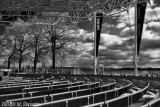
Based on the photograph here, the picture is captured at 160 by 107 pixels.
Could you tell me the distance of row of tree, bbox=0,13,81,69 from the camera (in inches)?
1361

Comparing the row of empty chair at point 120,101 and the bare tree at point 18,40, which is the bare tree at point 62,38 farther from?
the row of empty chair at point 120,101

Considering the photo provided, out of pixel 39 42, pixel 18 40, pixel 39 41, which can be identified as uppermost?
pixel 18 40

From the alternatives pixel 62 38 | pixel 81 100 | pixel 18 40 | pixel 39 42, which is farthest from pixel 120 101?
pixel 18 40

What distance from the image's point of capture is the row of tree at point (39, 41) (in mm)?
34562

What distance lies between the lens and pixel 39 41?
118 feet

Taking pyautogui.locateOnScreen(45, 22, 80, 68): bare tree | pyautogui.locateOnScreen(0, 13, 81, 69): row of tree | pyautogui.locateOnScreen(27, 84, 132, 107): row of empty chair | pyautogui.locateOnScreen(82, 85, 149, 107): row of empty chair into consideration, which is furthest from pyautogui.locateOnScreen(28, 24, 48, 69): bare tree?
pyautogui.locateOnScreen(82, 85, 149, 107): row of empty chair

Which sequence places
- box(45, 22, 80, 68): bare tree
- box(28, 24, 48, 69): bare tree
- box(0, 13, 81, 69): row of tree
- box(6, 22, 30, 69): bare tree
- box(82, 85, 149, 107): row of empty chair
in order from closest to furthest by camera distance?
box(82, 85, 149, 107): row of empty chair → box(45, 22, 80, 68): bare tree → box(0, 13, 81, 69): row of tree → box(28, 24, 48, 69): bare tree → box(6, 22, 30, 69): bare tree

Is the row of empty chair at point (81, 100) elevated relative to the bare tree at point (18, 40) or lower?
lower

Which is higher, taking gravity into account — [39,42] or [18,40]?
[18,40]

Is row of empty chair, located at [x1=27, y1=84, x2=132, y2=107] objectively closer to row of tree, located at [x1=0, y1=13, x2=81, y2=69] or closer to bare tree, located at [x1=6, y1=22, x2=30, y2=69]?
row of tree, located at [x1=0, y1=13, x2=81, y2=69]

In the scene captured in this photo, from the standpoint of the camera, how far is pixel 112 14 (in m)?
23.7

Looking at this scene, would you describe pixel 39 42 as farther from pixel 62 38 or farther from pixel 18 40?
pixel 18 40

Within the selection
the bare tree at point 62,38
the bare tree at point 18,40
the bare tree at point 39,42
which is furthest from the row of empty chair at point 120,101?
the bare tree at point 18,40

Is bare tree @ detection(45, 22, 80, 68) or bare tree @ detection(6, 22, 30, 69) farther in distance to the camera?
bare tree @ detection(6, 22, 30, 69)
